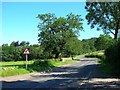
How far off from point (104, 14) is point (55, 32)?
27.9 meters

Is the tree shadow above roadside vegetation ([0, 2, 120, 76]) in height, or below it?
below

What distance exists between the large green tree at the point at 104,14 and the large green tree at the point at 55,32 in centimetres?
2312

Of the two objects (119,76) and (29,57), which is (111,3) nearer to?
(119,76)

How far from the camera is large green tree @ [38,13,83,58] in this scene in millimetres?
72188

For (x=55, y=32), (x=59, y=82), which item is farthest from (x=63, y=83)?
(x=55, y=32)

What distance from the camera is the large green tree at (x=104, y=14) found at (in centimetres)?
4733

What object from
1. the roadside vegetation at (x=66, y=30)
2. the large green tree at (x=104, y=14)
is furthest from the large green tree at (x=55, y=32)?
the large green tree at (x=104, y=14)

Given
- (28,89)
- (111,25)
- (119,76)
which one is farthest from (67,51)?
(28,89)

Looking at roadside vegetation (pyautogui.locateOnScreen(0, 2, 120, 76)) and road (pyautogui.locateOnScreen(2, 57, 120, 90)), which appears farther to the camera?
roadside vegetation (pyautogui.locateOnScreen(0, 2, 120, 76))

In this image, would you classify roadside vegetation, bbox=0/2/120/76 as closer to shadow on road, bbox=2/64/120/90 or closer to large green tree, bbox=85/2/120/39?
large green tree, bbox=85/2/120/39

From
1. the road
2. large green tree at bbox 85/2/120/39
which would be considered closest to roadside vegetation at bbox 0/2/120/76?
large green tree at bbox 85/2/120/39

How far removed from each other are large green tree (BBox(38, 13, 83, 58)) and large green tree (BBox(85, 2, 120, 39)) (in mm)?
23120

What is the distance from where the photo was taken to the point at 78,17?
83000 millimetres

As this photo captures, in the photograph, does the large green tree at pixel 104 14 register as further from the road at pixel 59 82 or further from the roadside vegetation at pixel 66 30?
the road at pixel 59 82
